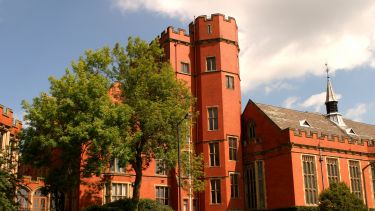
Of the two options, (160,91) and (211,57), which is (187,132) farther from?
(211,57)

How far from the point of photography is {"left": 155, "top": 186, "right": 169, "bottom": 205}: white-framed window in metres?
40.8

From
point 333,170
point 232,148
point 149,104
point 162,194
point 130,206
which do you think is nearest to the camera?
point 130,206

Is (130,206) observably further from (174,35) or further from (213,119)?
(174,35)

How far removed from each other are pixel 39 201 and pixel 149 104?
43.9ft

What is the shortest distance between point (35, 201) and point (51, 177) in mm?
9238

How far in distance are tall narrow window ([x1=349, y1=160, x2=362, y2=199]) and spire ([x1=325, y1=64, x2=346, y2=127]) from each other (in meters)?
7.52

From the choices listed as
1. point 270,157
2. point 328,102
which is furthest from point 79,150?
point 328,102

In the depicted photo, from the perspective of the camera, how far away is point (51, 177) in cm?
3044

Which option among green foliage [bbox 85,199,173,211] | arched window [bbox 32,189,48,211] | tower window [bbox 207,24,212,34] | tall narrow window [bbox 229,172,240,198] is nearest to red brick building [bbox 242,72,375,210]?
tall narrow window [bbox 229,172,240,198]

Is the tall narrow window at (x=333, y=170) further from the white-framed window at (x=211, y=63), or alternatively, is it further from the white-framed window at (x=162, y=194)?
the white-framed window at (x=162, y=194)

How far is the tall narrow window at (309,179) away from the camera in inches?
1522

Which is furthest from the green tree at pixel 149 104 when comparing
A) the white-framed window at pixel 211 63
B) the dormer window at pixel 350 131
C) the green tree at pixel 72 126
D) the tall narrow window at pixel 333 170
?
the dormer window at pixel 350 131

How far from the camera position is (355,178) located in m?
42.8

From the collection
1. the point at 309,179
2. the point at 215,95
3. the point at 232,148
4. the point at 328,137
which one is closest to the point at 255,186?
the point at 232,148
